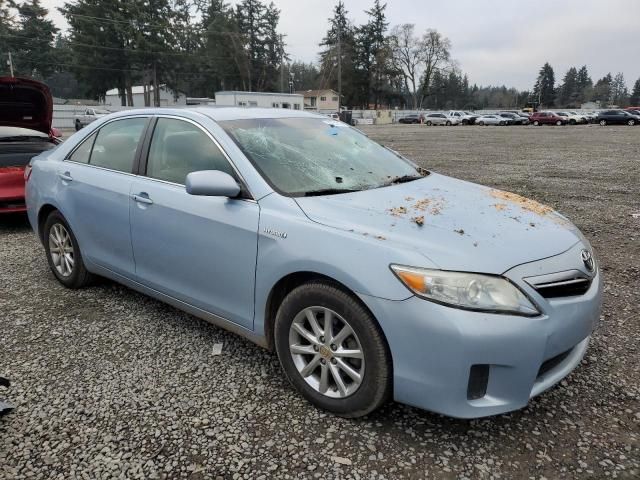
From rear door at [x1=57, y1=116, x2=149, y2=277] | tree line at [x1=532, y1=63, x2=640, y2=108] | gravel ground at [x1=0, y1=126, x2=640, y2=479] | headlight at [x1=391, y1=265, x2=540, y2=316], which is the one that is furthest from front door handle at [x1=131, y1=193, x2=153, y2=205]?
tree line at [x1=532, y1=63, x2=640, y2=108]

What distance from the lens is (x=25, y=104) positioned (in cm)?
699

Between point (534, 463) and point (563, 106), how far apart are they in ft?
403

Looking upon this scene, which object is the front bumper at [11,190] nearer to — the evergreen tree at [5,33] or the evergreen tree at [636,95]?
the evergreen tree at [5,33]

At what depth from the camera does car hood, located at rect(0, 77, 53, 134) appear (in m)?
6.57

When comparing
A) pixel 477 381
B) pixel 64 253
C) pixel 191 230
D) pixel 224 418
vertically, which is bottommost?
pixel 224 418

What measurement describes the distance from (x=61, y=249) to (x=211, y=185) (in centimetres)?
236

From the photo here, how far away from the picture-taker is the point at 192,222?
10.2ft

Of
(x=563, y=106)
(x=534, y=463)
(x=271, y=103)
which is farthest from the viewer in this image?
(x=563, y=106)

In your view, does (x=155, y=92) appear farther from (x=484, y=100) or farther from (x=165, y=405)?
(x=484, y=100)

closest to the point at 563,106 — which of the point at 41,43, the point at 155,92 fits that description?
the point at 155,92

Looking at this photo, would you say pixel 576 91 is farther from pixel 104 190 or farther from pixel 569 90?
pixel 104 190

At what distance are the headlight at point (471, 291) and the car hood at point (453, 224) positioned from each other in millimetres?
48

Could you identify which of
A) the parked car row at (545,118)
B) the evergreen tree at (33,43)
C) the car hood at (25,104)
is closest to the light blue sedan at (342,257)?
the car hood at (25,104)

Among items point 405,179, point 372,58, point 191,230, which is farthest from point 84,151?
point 372,58
